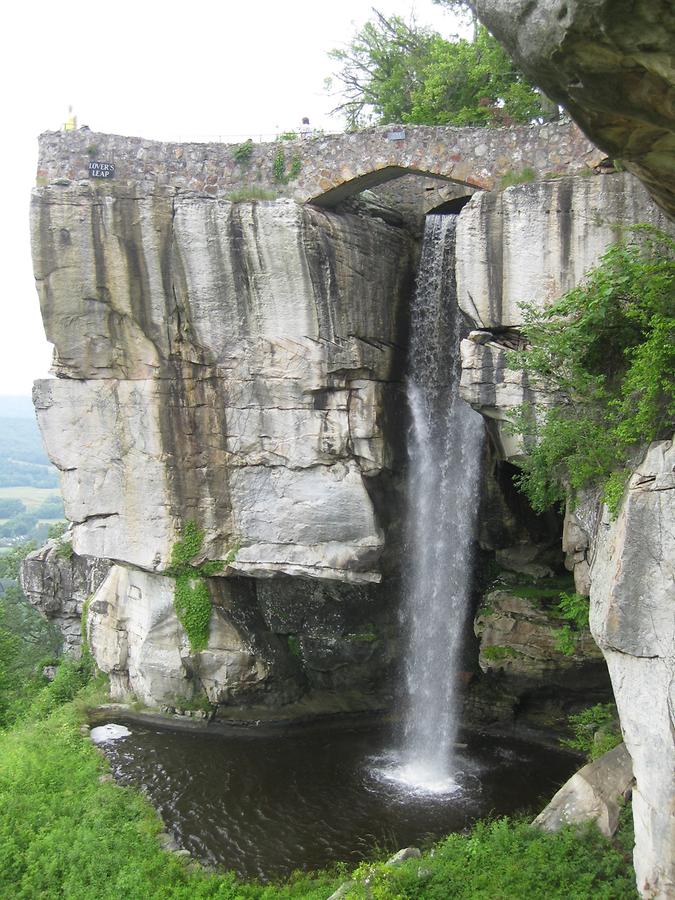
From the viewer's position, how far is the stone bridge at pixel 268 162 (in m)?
13.6

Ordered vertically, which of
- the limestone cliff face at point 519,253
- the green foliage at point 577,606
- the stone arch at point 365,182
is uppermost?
the stone arch at point 365,182

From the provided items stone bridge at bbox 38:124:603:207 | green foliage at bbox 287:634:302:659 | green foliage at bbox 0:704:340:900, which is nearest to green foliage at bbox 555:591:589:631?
green foliage at bbox 0:704:340:900

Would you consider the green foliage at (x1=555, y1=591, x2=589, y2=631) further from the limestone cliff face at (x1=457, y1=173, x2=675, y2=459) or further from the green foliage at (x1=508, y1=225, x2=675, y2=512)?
the limestone cliff face at (x1=457, y1=173, x2=675, y2=459)

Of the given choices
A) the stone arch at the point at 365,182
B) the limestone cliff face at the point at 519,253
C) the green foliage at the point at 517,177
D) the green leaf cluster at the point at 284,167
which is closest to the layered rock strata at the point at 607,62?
the limestone cliff face at the point at 519,253

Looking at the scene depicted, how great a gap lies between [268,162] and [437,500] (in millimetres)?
7660

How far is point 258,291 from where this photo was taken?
14367mm

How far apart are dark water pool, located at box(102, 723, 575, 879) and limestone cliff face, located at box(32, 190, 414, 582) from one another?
3595mm

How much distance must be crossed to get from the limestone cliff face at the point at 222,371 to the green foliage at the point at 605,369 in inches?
159

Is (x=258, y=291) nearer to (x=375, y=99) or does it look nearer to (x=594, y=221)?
(x=594, y=221)

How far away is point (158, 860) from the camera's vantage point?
11.0 meters

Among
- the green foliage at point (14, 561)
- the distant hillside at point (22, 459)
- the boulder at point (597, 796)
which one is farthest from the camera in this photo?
the distant hillside at point (22, 459)

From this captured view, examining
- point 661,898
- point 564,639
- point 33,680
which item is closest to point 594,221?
point 564,639

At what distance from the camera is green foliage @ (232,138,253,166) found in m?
14.4

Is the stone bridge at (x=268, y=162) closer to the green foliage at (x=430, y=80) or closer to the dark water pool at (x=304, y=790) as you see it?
the green foliage at (x=430, y=80)
